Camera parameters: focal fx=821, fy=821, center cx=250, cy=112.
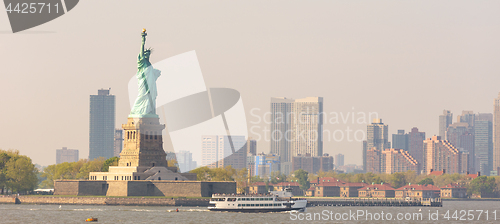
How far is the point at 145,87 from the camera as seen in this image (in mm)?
151250

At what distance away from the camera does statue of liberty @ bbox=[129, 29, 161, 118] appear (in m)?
151

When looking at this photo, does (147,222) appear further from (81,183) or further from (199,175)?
(199,175)

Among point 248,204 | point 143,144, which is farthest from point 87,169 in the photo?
point 248,204

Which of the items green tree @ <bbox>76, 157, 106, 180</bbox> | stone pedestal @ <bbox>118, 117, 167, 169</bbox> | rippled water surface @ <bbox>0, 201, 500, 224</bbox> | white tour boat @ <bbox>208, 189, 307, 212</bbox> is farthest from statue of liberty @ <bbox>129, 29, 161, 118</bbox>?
white tour boat @ <bbox>208, 189, 307, 212</bbox>

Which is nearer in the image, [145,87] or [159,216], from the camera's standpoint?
[159,216]

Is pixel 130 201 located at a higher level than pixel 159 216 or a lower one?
higher

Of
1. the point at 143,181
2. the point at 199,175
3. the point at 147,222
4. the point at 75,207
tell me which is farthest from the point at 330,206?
the point at 147,222

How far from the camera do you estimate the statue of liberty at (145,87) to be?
494 feet

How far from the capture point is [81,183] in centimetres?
14588

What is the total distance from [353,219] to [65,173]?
81.0 metres

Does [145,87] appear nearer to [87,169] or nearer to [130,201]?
[130,201]

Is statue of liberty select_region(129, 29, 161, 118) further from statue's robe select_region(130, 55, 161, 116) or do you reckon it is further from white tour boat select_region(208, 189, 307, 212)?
white tour boat select_region(208, 189, 307, 212)

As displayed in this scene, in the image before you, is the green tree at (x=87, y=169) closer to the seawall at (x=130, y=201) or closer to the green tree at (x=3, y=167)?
the green tree at (x=3, y=167)

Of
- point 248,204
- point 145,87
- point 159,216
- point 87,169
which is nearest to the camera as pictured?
point 159,216
